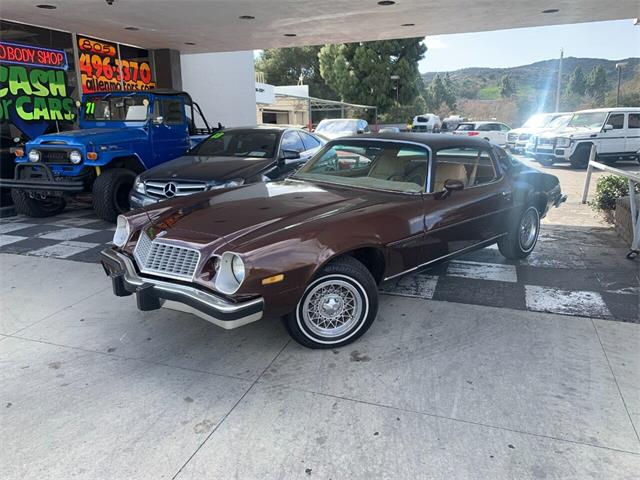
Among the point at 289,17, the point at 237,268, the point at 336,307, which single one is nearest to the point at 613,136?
the point at 289,17

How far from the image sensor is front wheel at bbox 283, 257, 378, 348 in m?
3.43

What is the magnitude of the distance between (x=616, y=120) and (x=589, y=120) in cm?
85

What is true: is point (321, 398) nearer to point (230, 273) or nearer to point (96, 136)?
point (230, 273)

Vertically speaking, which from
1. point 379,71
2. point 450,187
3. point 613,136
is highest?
point 379,71

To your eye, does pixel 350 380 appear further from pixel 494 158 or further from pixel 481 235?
pixel 494 158

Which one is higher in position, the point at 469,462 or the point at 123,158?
the point at 123,158

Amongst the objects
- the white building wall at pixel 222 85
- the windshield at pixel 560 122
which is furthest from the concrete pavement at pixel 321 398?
the windshield at pixel 560 122

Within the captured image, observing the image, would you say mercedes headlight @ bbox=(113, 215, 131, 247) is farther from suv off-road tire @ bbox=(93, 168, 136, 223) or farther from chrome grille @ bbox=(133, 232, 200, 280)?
suv off-road tire @ bbox=(93, 168, 136, 223)

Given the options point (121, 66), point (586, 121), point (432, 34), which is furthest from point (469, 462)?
point (586, 121)

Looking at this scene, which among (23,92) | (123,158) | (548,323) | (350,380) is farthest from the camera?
(23,92)

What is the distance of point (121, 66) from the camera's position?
495 inches

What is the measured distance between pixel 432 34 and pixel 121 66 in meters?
7.71

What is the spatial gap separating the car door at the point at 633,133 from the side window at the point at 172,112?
14610 mm

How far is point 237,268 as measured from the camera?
3.06 meters
